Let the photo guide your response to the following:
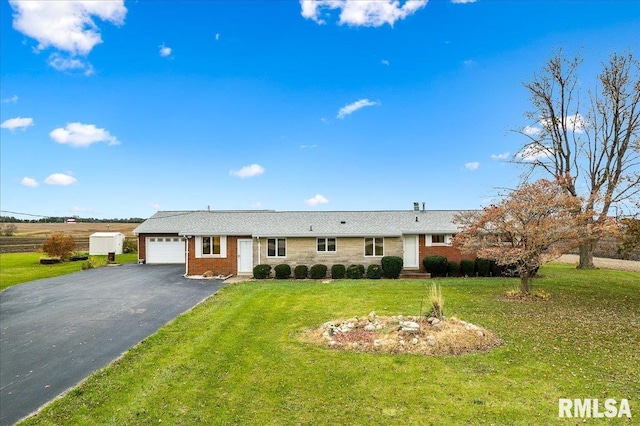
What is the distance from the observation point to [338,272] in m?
20.8

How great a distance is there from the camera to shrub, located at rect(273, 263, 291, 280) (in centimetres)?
2091

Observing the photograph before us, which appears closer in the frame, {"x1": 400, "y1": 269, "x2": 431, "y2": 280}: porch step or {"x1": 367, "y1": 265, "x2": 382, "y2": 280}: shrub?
{"x1": 367, "y1": 265, "x2": 382, "y2": 280}: shrub

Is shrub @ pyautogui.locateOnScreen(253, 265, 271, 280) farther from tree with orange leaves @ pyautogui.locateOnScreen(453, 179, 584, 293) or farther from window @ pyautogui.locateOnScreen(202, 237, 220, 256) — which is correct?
tree with orange leaves @ pyautogui.locateOnScreen(453, 179, 584, 293)

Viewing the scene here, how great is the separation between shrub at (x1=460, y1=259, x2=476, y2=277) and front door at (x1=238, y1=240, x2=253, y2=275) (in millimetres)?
12854

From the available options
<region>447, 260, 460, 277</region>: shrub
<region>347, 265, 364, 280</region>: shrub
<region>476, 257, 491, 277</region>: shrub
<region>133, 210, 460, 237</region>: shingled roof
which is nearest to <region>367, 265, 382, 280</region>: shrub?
<region>347, 265, 364, 280</region>: shrub

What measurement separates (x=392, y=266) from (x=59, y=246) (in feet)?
94.4

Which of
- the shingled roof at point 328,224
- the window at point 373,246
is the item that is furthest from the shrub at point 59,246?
the window at point 373,246

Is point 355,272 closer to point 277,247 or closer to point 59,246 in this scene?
point 277,247

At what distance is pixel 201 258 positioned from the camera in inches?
885

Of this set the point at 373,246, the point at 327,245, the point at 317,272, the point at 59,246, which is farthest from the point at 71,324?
the point at 59,246

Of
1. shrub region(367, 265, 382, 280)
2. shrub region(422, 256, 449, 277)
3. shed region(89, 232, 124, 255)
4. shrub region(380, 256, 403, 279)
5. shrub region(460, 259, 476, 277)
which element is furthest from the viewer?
shed region(89, 232, 124, 255)

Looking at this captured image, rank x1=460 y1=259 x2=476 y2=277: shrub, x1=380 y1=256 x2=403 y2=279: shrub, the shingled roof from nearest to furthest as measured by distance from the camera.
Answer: x1=380 y1=256 x2=403 y2=279: shrub → x1=460 y1=259 x2=476 y2=277: shrub → the shingled roof

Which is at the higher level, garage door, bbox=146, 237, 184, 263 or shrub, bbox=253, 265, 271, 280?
garage door, bbox=146, 237, 184, 263

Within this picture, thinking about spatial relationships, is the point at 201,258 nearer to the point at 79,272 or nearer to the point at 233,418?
the point at 79,272
